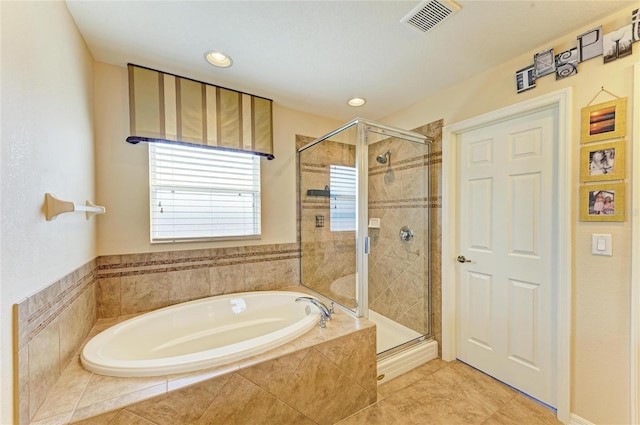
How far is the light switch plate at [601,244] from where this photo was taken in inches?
53.8

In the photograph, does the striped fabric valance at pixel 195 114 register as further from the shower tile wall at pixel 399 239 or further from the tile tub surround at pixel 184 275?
the shower tile wall at pixel 399 239

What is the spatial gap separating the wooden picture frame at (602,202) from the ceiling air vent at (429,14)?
1273mm

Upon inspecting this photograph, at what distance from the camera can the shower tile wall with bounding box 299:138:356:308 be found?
2296 millimetres

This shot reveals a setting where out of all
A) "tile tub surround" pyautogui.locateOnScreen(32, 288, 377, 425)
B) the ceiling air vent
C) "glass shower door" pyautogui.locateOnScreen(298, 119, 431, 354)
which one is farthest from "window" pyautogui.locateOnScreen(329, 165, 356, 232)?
the ceiling air vent

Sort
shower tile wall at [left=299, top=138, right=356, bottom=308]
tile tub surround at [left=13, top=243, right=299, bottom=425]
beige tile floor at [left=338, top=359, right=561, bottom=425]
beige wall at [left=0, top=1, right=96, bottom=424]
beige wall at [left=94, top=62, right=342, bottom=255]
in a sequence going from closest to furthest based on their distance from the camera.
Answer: beige wall at [left=0, top=1, right=96, bottom=424]
tile tub surround at [left=13, top=243, right=299, bottom=425]
beige tile floor at [left=338, top=359, right=561, bottom=425]
beige wall at [left=94, top=62, right=342, bottom=255]
shower tile wall at [left=299, top=138, right=356, bottom=308]

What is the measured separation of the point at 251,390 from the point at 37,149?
4.84 feet

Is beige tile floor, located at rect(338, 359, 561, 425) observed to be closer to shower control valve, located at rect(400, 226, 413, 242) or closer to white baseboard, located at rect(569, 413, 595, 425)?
white baseboard, located at rect(569, 413, 595, 425)

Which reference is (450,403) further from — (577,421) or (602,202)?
(602,202)

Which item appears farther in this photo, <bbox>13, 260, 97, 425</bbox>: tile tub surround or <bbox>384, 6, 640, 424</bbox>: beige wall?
<bbox>384, 6, 640, 424</bbox>: beige wall

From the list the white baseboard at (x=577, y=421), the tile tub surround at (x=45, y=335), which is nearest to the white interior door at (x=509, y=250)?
the white baseboard at (x=577, y=421)

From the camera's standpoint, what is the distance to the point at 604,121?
54.4 inches

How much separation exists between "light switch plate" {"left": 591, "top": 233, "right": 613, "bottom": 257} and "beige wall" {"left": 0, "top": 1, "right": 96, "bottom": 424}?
2687 millimetres

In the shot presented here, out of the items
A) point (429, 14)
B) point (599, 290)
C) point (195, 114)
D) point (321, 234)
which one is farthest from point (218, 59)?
point (599, 290)

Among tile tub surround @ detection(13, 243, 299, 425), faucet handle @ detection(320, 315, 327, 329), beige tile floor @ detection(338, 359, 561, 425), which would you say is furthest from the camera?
faucet handle @ detection(320, 315, 327, 329)
